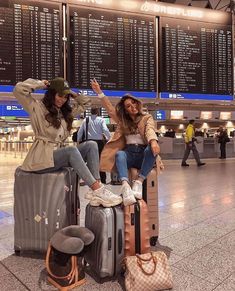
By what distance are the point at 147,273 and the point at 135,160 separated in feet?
Answer: 4.07

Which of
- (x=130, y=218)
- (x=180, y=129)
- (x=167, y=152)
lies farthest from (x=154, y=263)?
(x=180, y=129)

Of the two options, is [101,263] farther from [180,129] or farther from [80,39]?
[180,129]

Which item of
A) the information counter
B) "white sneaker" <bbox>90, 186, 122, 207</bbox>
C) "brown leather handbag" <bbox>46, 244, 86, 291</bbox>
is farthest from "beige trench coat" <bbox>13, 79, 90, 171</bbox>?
the information counter

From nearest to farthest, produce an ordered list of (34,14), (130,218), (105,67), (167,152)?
1. (130,218)
2. (34,14)
3. (105,67)
4. (167,152)

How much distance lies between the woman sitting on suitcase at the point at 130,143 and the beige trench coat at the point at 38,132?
56 cm

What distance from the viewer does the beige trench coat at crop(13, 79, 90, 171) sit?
243 centimetres

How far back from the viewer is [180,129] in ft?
68.7

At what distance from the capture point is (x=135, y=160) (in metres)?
2.91

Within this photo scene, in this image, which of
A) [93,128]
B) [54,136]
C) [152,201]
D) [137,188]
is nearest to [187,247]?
[152,201]

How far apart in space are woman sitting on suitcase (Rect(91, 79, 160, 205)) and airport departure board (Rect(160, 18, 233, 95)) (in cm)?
275

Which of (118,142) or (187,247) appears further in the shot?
(118,142)

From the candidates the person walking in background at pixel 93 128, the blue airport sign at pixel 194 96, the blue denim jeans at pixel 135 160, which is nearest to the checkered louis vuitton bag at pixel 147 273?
the blue denim jeans at pixel 135 160

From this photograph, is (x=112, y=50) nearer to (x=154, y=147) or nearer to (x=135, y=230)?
(x=154, y=147)

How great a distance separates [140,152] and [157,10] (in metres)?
3.63
